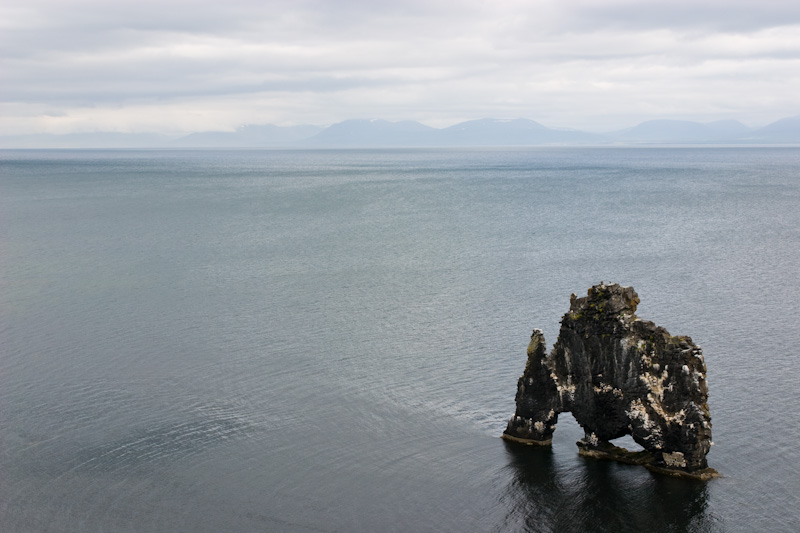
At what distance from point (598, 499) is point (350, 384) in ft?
70.1

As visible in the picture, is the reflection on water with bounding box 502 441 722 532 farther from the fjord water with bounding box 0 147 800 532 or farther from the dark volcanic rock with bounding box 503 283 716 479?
the dark volcanic rock with bounding box 503 283 716 479

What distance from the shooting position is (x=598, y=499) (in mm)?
40969

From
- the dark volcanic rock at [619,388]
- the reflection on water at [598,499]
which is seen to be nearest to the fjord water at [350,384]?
the reflection on water at [598,499]

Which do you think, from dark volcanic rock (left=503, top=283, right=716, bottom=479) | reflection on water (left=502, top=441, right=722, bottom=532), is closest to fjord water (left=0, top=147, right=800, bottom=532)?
reflection on water (left=502, top=441, right=722, bottom=532)

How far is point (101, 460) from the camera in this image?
45031 mm

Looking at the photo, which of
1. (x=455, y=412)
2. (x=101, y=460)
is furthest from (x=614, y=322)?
(x=101, y=460)

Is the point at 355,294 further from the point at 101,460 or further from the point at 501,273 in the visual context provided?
the point at 101,460

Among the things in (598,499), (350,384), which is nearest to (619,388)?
(598,499)

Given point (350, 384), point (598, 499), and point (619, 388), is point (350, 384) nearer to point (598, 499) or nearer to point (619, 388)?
point (619, 388)

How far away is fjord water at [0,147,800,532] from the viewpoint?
132 feet

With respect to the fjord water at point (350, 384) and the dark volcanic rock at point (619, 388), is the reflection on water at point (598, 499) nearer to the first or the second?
the fjord water at point (350, 384)

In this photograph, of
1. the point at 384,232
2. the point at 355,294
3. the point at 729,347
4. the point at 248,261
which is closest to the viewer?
the point at 729,347

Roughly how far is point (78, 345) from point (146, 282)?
83.0ft

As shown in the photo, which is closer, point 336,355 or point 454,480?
point 454,480
